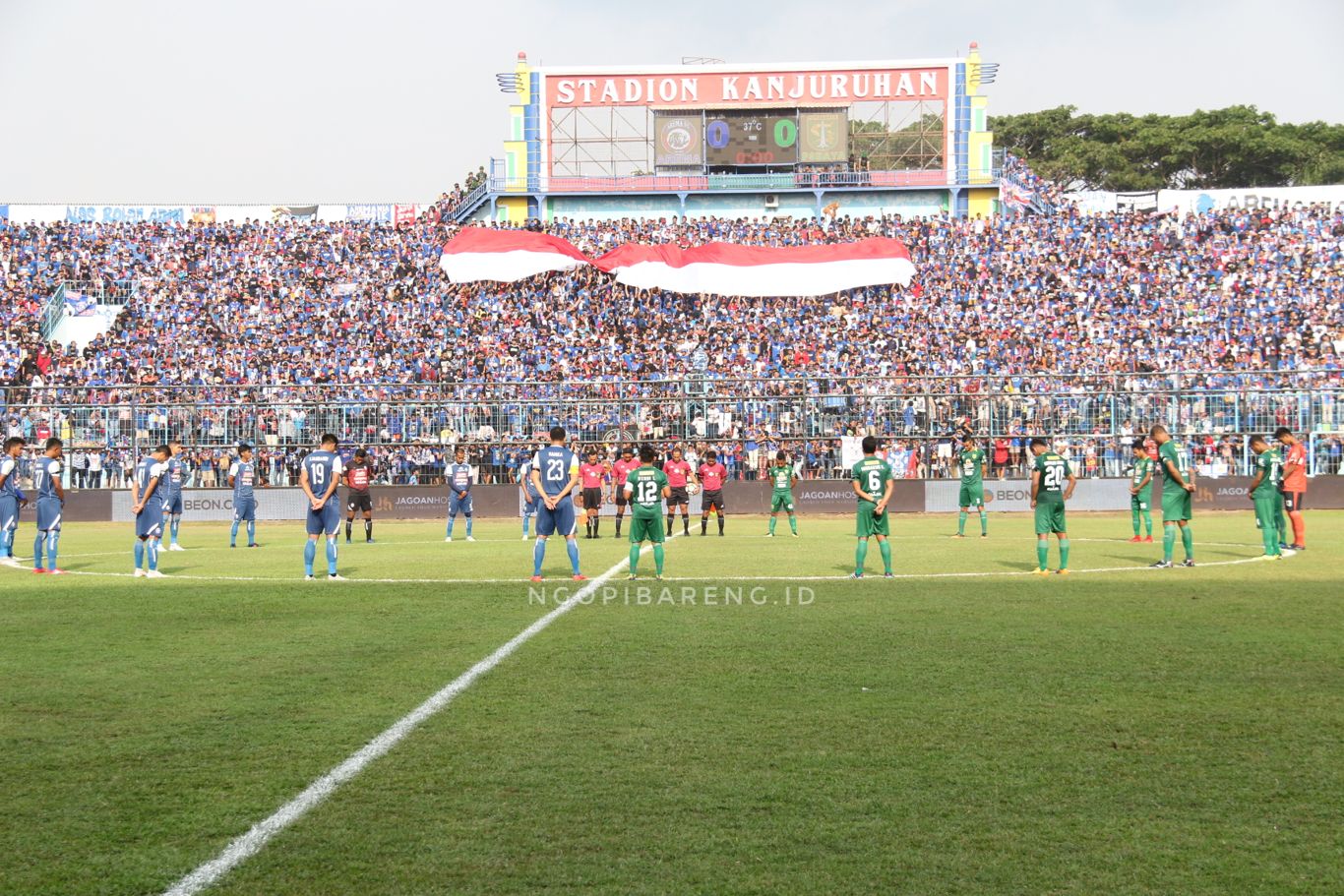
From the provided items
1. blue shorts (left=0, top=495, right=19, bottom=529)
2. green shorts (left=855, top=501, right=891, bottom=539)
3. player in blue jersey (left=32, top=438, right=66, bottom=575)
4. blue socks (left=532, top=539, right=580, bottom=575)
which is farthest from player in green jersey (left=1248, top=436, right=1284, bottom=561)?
blue shorts (left=0, top=495, right=19, bottom=529)

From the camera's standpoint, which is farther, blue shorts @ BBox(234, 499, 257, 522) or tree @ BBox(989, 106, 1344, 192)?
tree @ BBox(989, 106, 1344, 192)

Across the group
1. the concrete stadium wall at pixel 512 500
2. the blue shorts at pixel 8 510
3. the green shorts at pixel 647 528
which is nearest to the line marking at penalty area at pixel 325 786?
the green shorts at pixel 647 528

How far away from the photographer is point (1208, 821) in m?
5.82

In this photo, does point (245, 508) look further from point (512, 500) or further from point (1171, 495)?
point (1171, 495)

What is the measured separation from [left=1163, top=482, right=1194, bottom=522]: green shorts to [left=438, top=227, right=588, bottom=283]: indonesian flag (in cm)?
3461

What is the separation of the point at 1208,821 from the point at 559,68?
54.6m

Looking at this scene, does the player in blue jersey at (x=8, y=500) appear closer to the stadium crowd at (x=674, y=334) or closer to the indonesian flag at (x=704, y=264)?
the stadium crowd at (x=674, y=334)

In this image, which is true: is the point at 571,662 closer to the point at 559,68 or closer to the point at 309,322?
the point at 309,322

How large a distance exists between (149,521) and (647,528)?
25.2 ft

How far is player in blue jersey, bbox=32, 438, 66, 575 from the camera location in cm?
1875

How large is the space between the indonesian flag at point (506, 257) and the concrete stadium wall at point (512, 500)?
594 inches

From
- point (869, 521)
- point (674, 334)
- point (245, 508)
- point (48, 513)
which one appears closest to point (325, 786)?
point (869, 521)

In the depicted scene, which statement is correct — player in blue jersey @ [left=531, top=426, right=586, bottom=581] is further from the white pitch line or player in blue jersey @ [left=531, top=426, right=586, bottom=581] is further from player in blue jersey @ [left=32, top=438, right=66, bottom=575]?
player in blue jersey @ [left=32, top=438, right=66, bottom=575]

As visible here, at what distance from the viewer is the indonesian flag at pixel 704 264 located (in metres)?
48.4
